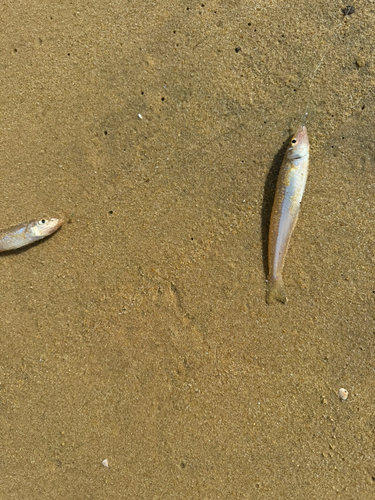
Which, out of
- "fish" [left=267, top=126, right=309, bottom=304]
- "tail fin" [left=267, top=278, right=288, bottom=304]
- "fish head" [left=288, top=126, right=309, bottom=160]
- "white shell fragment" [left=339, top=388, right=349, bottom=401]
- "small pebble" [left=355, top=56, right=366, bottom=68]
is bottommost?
"white shell fragment" [left=339, top=388, right=349, bottom=401]

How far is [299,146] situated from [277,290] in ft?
4.17

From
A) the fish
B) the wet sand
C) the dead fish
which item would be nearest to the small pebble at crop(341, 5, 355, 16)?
the wet sand

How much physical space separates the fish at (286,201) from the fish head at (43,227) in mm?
1976

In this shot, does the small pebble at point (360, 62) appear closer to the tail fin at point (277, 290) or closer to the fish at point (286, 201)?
the fish at point (286, 201)

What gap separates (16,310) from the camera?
2.70m

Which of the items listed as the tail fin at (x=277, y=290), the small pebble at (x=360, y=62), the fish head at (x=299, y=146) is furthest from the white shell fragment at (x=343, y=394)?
the small pebble at (x=360, y=62)

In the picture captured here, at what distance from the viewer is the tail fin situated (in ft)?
8.27

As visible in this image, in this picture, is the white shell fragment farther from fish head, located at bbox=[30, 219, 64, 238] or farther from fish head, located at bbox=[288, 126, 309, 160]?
fish head, located at bbox=[30, 219, 64, 238]

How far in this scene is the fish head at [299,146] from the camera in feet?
8.07

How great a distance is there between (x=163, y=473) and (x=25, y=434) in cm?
132

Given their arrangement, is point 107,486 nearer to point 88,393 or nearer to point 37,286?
point 88,393

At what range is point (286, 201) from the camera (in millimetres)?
2463

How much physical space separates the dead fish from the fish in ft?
6.43

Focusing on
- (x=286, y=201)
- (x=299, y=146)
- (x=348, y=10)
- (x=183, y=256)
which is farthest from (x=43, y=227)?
(x=348, y=10)
